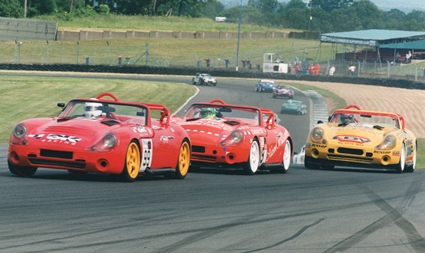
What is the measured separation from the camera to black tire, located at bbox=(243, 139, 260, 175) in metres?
13.2

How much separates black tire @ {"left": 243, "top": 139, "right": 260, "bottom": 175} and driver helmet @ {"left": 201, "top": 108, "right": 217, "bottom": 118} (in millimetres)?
1281

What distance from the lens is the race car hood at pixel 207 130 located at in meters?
13.0

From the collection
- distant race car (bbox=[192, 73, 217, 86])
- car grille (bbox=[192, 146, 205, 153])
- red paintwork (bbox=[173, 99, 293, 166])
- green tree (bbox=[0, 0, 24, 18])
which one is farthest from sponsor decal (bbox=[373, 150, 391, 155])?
green tree (bbox=[0, 0, 24, 18])

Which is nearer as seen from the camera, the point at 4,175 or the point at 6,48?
the point at 4,175

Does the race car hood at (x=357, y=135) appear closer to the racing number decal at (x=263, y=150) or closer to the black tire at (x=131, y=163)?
the racing number decal at (x=263, y=150)

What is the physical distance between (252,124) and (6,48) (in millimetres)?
66297

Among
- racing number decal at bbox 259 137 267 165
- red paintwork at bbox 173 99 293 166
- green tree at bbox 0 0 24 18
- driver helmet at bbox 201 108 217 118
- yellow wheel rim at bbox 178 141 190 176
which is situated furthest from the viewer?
green tree at bbox 0 0 24 18

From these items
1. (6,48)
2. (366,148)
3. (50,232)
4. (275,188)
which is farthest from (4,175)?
(6,48)

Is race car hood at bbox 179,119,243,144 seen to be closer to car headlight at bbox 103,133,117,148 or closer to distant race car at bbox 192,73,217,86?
car headlight at bbox 103,133,117,148

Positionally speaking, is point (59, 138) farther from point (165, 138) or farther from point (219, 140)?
point (219, 140)

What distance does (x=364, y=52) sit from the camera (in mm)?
71000

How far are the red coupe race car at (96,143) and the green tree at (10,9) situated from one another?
90.5 metres

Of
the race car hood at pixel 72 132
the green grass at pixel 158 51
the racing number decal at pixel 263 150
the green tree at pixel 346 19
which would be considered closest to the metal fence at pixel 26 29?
the green grass at pixel 158 51

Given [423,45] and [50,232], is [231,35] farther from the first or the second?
[50,232]
